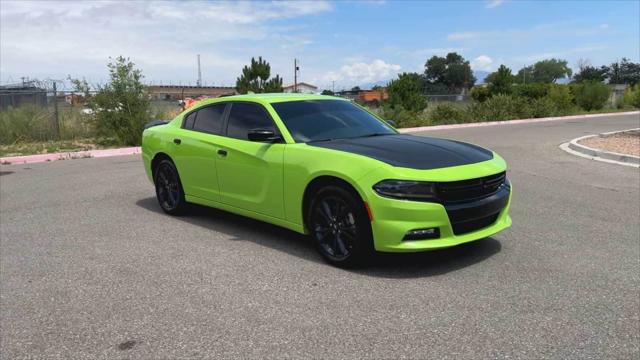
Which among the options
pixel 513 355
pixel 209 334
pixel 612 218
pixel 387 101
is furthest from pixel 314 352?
pixel 387 101

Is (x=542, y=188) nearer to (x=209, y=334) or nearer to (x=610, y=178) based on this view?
(x=610, y=178)

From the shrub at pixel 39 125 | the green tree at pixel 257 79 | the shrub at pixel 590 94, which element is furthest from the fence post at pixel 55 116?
the shrub at pixel 590 94

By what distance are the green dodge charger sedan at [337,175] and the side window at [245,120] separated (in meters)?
0.01

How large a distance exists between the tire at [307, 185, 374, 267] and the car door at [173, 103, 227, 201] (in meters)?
1.62

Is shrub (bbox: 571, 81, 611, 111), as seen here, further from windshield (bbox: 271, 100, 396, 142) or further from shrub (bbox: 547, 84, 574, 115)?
windshield (bbox: 271, 100, 396, 142)

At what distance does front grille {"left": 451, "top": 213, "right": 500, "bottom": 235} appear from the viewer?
15.1 ft

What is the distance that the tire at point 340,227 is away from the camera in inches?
182

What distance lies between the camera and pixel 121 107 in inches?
693

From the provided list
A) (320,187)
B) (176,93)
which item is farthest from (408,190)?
(176,93)

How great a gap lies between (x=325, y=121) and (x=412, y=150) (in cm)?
117

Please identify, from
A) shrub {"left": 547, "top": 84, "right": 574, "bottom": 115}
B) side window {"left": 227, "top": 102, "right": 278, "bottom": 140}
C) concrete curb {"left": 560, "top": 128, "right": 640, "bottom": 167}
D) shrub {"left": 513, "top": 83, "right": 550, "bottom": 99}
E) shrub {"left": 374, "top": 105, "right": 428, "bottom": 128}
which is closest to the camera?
side window {"left": 227, "top": 102, "right": 278, "bottom": 140}

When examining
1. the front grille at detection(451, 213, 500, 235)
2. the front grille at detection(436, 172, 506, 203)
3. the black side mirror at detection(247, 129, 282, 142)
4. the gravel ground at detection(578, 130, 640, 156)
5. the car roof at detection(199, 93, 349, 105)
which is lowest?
the gravel ground at detection(578, 130, 640, 156)

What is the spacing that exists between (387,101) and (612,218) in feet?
69.3

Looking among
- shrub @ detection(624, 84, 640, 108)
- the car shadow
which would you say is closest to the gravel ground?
the car shadow
